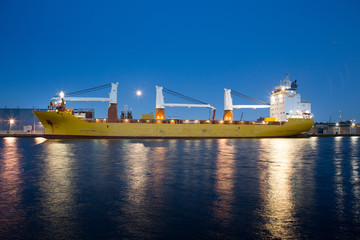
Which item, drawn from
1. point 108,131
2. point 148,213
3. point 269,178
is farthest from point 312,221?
point 108,131

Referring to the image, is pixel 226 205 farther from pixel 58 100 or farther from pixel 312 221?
pixel 58 100

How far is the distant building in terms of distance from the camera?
6919 cm

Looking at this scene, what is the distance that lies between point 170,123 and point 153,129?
3660 mm

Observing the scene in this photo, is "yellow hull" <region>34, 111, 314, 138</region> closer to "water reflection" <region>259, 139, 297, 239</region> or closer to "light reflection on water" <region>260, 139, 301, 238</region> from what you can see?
"water reflection" <region>259, 139, 297, 239</region>

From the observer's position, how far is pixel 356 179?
41.0 ft

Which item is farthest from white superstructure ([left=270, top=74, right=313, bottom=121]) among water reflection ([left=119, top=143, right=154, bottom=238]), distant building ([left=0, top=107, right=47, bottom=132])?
distant building ([left=0, top=107, right=47, bottom=132])

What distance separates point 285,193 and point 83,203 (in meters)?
7.02

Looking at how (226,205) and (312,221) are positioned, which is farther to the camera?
(226,205)

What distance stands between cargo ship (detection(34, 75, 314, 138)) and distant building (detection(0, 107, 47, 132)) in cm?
2452

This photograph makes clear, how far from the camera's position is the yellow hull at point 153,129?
43375 mm

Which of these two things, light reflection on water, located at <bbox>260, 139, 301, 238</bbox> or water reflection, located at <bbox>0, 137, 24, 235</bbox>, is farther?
water reflection, located at <bbox>0, 137, 24, 235</bbox>

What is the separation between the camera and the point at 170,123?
163 ft

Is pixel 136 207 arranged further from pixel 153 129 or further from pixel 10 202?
pixel 153 129

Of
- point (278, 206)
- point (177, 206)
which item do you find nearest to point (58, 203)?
point (177, 206)
